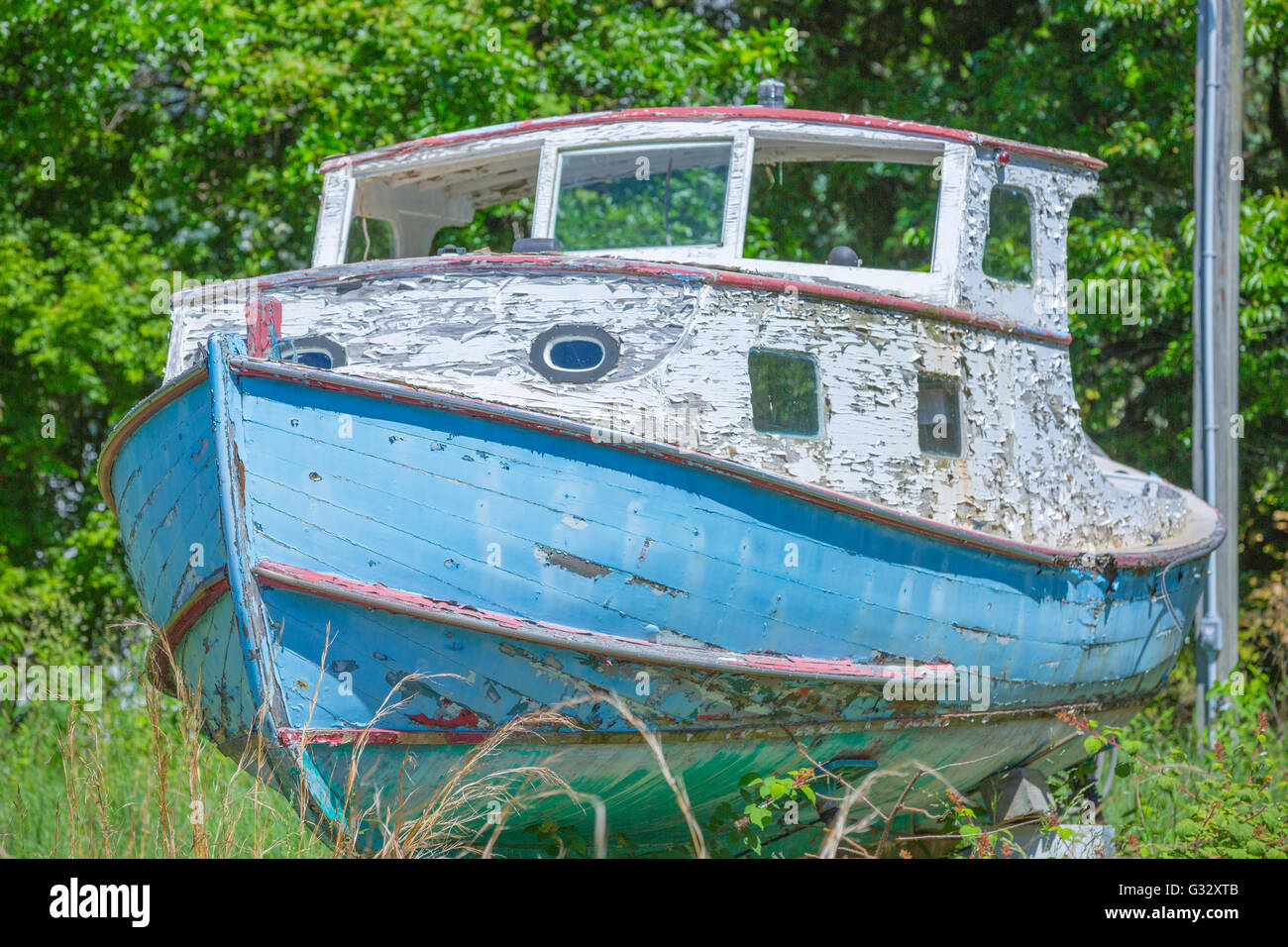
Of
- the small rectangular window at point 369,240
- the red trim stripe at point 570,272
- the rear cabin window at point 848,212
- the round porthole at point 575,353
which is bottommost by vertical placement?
the round porthole at point 575,353

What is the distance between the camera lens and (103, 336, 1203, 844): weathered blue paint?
436 centimetres

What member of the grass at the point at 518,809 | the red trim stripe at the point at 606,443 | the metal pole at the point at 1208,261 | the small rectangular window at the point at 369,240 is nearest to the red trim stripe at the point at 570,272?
the red trim stripe at the point at 606,443

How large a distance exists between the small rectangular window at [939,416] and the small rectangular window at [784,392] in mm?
578

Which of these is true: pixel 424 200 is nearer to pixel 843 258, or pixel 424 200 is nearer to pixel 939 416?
pixel 843 258

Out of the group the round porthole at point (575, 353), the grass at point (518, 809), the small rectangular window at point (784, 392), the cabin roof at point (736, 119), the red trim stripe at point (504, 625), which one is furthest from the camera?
the cabin roof at point (736, 119)

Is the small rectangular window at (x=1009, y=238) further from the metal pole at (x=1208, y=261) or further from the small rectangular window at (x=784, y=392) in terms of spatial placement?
the metal pole at (x=1208, y=261)

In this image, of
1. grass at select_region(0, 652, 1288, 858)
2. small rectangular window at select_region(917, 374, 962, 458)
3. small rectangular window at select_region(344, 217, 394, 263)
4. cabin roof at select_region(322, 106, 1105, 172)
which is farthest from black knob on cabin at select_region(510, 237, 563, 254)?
grass at select_region(0, 652, 1288, 858)

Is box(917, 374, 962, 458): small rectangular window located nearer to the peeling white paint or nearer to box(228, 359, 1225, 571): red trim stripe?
the peeling white paint

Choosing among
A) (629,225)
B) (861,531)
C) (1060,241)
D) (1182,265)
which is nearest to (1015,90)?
(1182,265)

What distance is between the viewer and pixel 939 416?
17.7ft

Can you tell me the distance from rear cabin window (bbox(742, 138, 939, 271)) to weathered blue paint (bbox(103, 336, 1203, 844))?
5030 millimetres

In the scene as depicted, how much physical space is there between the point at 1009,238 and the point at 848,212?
582cm

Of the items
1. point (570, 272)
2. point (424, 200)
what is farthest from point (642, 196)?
point (424, 200)

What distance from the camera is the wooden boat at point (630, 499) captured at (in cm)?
437
